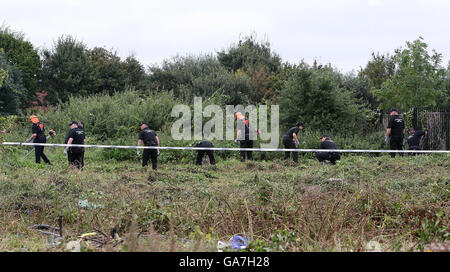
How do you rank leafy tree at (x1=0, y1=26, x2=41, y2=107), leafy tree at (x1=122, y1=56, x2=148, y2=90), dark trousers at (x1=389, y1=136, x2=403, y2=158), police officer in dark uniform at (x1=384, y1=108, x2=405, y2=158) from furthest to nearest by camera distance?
leafy tree at (x1=122, y1=56, x2=148, y2=90) → leafy tree at (x1=0, y1=26, x2=41, y2=107) → dark trousers at (x1=389, y1=136, x2=403, y2=158) → police officer in dark uniform at (x1=384, y1=108, x2=405, y2=158)

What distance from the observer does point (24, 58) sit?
2923 centimetres

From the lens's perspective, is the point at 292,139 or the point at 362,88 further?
the point at 362,88

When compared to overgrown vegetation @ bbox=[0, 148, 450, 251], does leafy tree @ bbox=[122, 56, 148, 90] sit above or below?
above

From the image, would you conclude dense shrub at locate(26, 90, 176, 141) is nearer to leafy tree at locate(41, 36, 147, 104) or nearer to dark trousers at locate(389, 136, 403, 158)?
leafy tree at locate(41, 36, 147, 104)

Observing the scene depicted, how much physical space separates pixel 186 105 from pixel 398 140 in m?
10.1

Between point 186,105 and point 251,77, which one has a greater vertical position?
point 251,77

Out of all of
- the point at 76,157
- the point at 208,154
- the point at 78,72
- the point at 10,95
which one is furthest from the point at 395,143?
the point at 78,72

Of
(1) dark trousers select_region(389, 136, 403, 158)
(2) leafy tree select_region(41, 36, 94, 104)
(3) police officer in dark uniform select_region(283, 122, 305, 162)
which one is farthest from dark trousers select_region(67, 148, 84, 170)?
(2) leafy tree select_region(41, 36, 94, 104)

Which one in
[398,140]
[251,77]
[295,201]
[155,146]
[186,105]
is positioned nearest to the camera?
[295,201]

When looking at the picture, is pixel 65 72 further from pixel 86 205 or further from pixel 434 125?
pixel 86 205

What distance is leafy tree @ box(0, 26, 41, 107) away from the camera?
2886cm

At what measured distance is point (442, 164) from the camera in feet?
43.3
